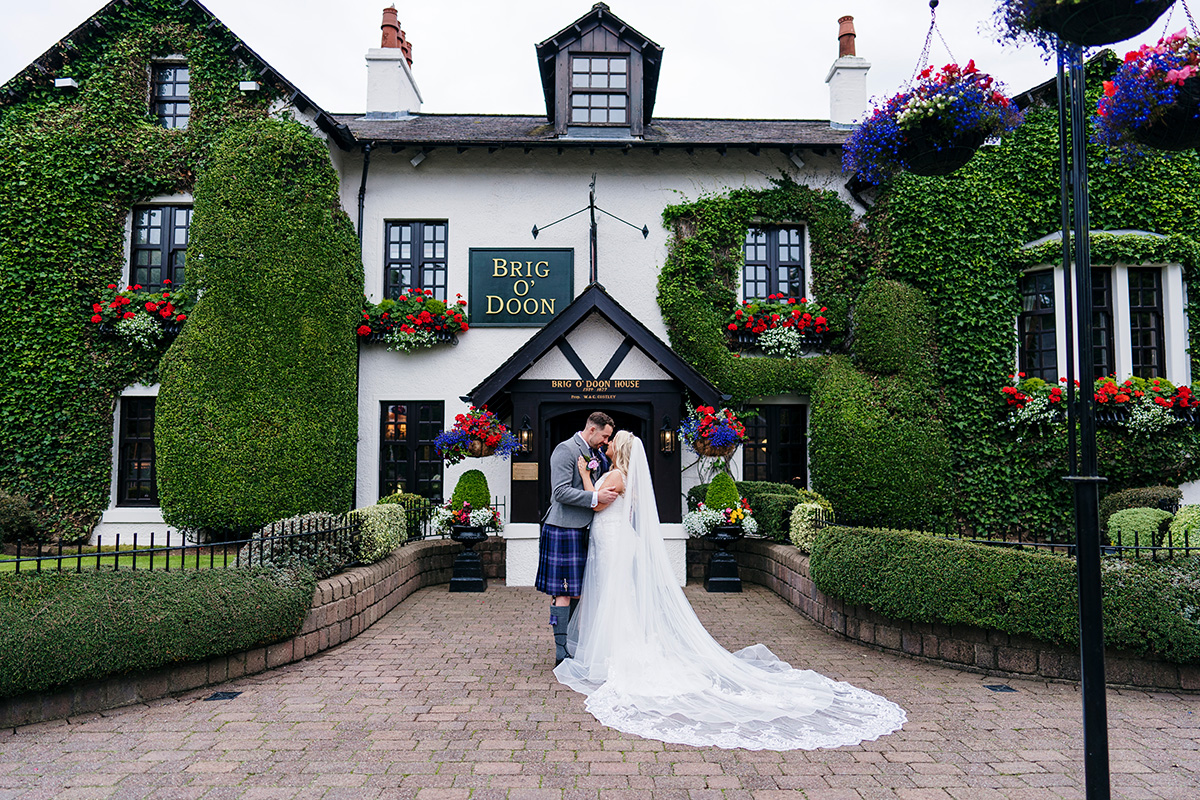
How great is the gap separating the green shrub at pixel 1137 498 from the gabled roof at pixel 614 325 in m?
7.10

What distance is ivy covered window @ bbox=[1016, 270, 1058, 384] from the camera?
1368 centimetres

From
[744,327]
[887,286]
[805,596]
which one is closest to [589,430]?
[805,596]

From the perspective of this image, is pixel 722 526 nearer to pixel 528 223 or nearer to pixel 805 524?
pixel 805 524

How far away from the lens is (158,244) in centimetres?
1411

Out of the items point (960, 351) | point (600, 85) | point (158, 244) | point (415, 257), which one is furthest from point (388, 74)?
point (960, 351)

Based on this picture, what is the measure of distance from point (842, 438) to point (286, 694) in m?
10.4

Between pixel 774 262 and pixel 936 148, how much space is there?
385 inches

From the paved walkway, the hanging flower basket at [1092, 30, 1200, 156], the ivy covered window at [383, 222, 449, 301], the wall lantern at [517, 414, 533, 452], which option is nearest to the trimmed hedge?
the paved walkway

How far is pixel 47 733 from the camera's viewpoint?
5.01 m

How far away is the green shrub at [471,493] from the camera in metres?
11.3

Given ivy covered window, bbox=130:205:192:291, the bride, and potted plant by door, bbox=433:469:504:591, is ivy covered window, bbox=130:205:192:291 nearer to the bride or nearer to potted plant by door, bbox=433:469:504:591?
potted plant by door, bbox=433:469:504:591

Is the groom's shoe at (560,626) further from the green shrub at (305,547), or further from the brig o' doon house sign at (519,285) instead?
the brig o' doon house sign at (519,285)

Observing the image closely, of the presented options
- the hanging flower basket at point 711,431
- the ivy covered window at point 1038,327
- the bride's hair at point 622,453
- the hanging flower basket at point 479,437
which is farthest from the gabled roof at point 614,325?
the ivy covered window at point 1038,327

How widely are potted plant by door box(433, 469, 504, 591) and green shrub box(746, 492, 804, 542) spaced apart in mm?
4292
